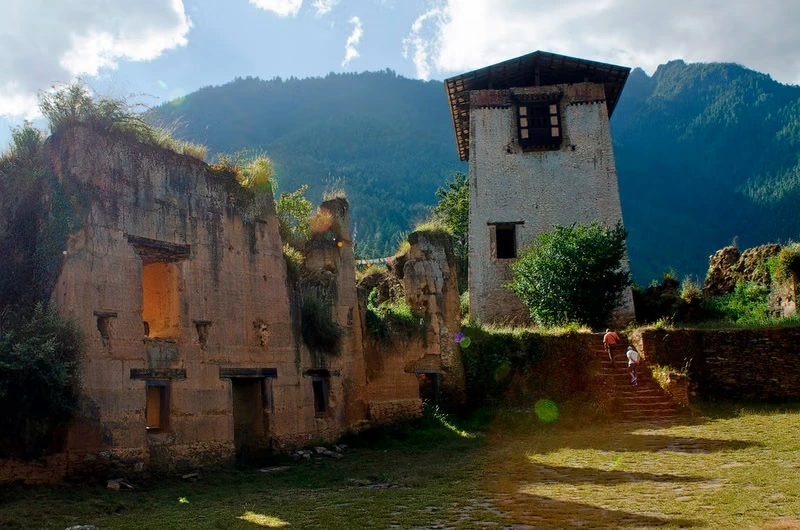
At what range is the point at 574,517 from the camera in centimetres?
864

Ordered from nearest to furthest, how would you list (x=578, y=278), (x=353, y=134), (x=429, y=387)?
1. (x=429, y=387)
2. (x=578, y=278)
3. (x=353, y=134)

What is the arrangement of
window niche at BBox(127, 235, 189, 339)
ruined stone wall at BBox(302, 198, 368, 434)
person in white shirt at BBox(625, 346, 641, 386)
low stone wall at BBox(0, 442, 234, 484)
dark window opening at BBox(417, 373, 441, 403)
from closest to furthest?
low stone wall at BBox(0, 442, 234, 484)
window niche at BBox(127, 235, 189, 339)
ruined stone wall at BBox(302, 198, 368, 434)
person in white shirt at BBox(625, 346, 641, 386)
dark window opening at BBox(417, 373, 441, 403)

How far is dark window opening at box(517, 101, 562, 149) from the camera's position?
3052 centimetres

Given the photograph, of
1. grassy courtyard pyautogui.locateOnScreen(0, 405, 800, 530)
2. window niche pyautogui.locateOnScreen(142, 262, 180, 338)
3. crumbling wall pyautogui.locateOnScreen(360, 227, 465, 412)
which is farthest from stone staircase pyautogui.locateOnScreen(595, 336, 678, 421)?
window niche pyautogui.locateOnScreen(142, 262, 180, 338)

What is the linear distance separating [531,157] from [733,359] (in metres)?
12.7

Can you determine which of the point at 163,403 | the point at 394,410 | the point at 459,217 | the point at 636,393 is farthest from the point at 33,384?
the point at 459,217

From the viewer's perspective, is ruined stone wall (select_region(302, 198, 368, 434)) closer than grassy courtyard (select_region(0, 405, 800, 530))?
No

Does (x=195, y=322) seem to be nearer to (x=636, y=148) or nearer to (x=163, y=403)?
(x=163, y=403)

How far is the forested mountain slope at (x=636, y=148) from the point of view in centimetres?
6775

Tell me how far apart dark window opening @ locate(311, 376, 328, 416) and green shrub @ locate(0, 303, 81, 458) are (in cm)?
640

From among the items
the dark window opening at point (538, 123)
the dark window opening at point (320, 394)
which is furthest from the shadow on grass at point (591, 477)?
the dark window opening at point (538, 123)

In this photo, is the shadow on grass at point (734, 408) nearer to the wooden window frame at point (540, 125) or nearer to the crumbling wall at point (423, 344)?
A: the crumbling wall at point (423, 344)

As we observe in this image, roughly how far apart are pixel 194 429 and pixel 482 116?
20611 mm

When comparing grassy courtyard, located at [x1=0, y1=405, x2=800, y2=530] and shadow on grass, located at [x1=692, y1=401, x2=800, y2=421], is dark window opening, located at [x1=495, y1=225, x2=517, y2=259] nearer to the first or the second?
shadow on grass, located at [x1=692, y1=401, x2=800, y2=421]
